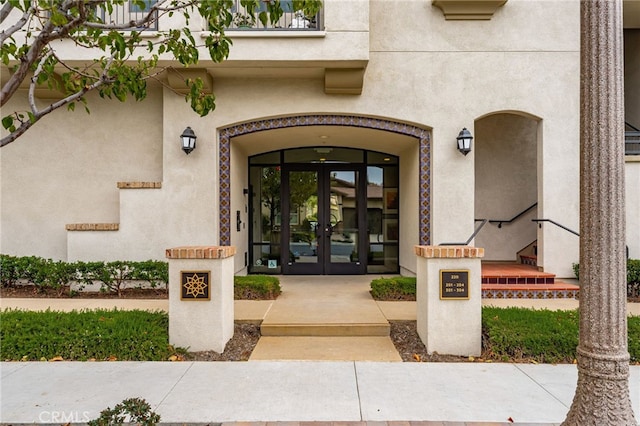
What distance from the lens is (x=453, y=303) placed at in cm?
497

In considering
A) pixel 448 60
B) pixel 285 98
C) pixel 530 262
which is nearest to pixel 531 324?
pixel 530 262

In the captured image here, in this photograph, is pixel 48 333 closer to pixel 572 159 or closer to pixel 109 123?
pixel 109 123

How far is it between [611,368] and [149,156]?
8553 millimetres

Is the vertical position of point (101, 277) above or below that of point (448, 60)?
below

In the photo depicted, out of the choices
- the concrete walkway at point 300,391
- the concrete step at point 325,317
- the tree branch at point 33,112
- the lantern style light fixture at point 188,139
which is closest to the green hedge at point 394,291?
the concrete step at point 325,317

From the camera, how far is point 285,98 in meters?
8.21

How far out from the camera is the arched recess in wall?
10.0 metres

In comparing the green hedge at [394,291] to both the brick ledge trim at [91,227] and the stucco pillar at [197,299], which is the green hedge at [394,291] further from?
the brick ledge trim at [91,227]

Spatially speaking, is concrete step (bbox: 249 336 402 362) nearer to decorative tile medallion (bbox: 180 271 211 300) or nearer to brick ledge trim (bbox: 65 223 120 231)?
decorative tile medallion (bbox: 180 271 211 300)

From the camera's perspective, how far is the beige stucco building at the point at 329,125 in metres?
7.96

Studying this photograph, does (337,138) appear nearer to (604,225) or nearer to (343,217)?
(343,217)

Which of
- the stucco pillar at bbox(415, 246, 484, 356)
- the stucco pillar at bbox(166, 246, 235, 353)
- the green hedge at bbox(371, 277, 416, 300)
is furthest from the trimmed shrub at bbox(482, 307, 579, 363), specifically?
the stucco pillar at bbox(166, 246, 235, 353)

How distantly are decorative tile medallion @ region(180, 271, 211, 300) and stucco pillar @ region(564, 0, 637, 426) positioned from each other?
3.90 meters

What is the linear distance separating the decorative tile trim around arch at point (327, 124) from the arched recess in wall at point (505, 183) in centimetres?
247
